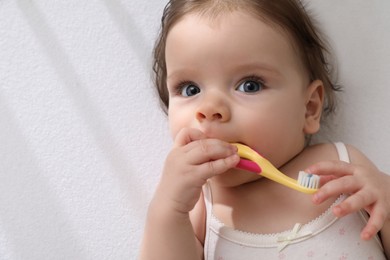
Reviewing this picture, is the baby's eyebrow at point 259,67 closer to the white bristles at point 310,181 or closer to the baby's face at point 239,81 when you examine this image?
the baby's face at point 239,81

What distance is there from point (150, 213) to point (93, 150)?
291 millimetres

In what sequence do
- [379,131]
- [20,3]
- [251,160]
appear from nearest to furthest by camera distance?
[251,160] → [379,131] → [20,3]

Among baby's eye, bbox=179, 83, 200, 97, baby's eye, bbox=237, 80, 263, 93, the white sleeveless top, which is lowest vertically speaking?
the white sleeveless top

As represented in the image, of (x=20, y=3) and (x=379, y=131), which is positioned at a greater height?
(x=20, y=3)

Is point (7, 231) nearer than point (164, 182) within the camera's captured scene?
No

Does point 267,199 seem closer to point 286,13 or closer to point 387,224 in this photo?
point 387,224

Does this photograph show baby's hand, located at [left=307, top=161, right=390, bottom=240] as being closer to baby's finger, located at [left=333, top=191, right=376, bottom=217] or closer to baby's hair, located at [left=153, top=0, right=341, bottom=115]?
baby's finger, located at [left=333, top=191, right=376, bottom=217]

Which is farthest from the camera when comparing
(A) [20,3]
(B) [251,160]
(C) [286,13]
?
(A) [20,3]

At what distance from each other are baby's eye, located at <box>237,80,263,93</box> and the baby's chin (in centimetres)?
14

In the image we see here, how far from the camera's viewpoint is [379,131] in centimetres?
104

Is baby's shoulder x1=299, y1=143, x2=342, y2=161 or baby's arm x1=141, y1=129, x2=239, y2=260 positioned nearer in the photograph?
baby's arm x1=141, y1=129, x2=239, y2=260

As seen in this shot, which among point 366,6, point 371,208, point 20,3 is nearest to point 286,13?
point 366,6

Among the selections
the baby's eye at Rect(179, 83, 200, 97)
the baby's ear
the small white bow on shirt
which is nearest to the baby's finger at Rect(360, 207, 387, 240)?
the small white bow on shirt

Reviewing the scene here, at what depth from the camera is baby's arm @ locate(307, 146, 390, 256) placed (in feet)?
2.56
